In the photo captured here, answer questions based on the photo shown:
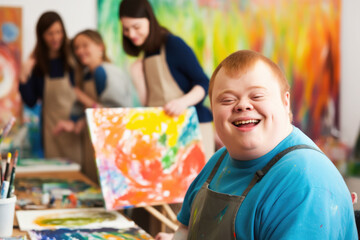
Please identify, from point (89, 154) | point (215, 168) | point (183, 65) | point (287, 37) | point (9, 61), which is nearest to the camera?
point (215, 168)

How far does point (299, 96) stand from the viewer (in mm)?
3881

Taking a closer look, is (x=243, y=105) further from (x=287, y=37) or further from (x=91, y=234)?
(x=287, y=37)

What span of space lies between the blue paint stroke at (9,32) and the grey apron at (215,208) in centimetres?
251

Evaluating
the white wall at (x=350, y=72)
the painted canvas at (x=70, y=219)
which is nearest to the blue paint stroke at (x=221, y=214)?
the painted canvas at (x=70, y=219)

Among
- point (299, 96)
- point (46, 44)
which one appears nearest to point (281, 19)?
point (299, 96)

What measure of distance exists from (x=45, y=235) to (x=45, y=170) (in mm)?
1131

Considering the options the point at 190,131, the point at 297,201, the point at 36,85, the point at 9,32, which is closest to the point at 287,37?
the point at 36,85

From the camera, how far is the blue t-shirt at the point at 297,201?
75 centimetres

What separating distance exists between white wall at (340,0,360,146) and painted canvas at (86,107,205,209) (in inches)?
101

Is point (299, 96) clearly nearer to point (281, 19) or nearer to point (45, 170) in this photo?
point (281, 19)

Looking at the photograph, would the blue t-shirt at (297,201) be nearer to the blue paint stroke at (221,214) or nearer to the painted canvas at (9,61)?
the blue paint stroke at (221,214)

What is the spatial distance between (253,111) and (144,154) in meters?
0.83

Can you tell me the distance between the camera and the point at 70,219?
141 centimetres

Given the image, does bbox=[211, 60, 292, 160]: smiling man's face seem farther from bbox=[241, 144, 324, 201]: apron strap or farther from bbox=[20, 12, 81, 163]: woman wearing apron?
bbox=[20, 12, 81, 163]: woman wearing apron
